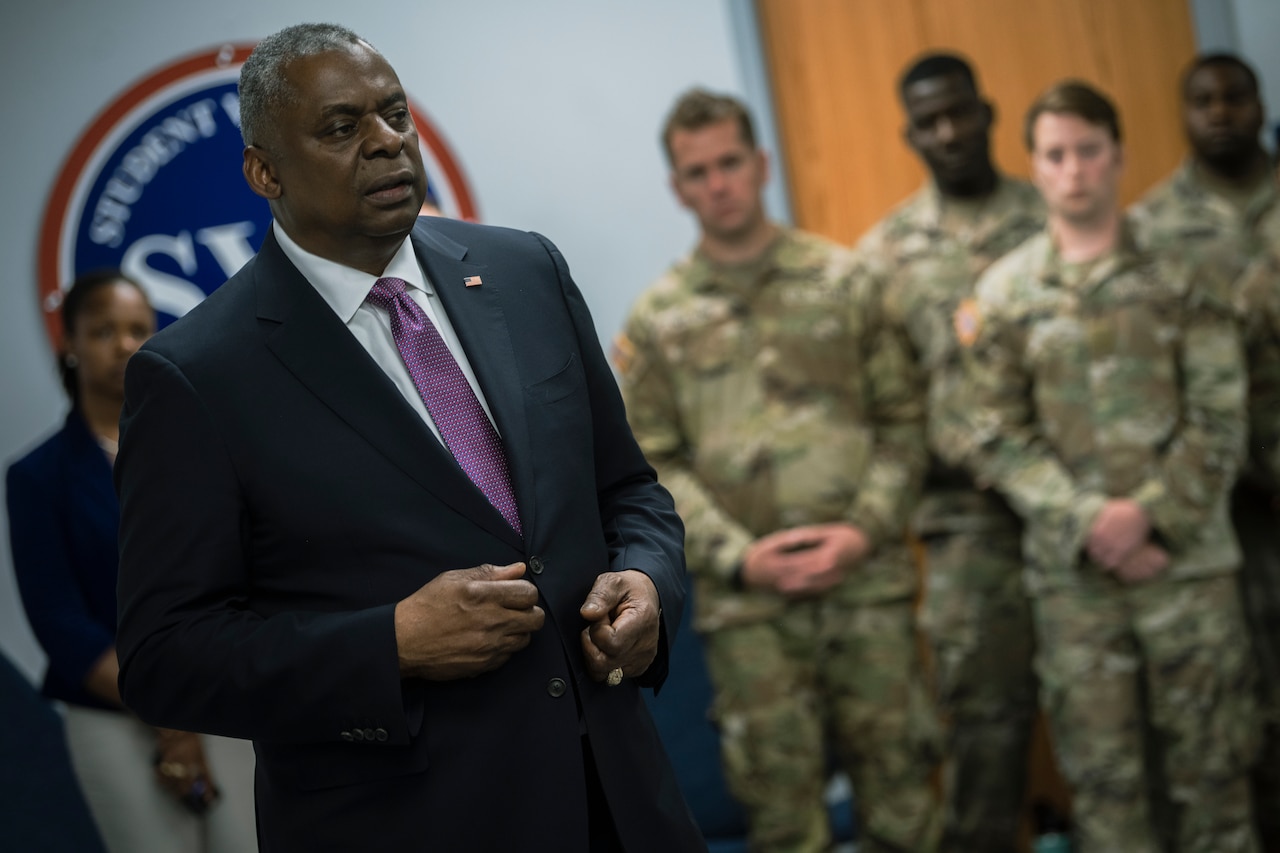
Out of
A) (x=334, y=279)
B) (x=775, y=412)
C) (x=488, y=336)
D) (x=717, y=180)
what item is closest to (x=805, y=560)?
(x=775, y=412)

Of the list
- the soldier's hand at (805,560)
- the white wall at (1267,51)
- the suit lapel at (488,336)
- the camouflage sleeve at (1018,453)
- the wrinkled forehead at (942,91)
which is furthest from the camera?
the white wall at (1267,51)

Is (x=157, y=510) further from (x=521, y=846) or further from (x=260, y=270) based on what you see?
(x=521, y=846)

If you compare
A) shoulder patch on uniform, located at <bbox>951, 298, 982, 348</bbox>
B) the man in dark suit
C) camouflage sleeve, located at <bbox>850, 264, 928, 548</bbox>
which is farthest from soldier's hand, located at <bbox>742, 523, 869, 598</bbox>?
the man in dark suit

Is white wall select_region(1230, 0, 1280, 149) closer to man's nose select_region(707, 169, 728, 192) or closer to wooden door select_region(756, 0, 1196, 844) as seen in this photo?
wooden door select_region(756, 0, 1196, 844)

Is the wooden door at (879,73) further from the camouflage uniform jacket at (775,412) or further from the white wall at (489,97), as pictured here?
the camouflage uniform jacket at (775,412)

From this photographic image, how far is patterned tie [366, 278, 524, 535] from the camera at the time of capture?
5.03 ft

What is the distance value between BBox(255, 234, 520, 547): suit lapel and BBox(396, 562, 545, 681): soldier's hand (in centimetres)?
10

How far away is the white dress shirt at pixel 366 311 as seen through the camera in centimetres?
155

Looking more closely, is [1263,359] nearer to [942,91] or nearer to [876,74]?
[942,91]

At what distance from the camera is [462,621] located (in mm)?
1392

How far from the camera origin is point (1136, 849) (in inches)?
125

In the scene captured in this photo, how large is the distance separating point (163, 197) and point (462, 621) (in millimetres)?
2616

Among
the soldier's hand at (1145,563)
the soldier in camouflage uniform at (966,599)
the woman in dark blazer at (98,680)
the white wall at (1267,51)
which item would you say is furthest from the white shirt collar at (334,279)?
the white wall at (1267,51)

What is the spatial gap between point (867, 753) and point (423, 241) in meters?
1.99
